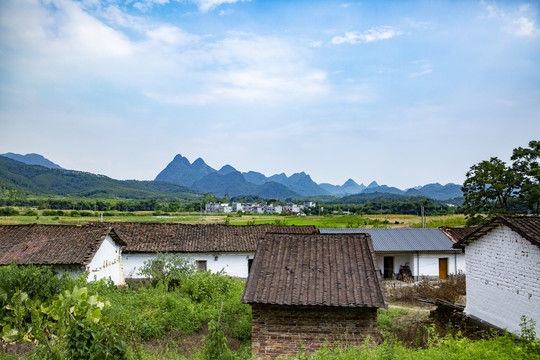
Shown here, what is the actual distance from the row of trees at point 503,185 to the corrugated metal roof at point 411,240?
5.12 metres

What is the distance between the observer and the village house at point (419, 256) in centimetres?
2634

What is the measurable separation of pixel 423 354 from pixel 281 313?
3359 mm

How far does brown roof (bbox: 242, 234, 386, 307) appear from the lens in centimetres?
877

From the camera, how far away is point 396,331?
485 inches

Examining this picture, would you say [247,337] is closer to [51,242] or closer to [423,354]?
[423,354]

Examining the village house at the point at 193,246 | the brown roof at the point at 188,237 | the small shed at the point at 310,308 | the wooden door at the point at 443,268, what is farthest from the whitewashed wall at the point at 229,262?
the small shed at the point at 310,308

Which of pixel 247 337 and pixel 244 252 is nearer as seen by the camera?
pixel 247 337

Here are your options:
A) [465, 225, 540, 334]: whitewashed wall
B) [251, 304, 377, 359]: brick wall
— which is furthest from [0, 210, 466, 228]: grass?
[251, 304, 377, 359]: brick wall

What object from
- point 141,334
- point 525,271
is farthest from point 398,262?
point 141,334

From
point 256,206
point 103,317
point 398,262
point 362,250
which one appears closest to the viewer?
point 103,317

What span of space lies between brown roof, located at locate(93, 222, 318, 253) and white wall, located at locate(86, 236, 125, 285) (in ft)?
11.9

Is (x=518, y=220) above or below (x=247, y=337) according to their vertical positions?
above

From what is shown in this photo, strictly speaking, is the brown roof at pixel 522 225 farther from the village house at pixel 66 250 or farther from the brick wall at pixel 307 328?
the village house at pixel 66 250

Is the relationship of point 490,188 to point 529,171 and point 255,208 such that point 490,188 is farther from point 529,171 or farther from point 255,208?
point 255,208
